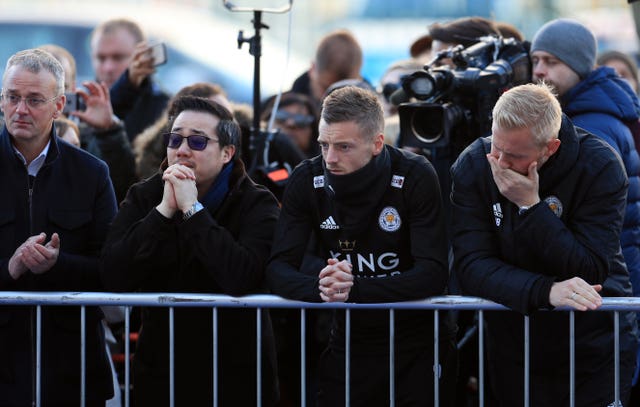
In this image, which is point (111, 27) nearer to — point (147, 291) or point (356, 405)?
point (147, 291)

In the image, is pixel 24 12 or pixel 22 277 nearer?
pixel 22 277

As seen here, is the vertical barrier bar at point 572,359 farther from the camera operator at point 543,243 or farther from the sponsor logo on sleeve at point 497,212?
the sponsor logo on sleeve at point 497,212

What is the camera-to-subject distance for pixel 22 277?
523cm

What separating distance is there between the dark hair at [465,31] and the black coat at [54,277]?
2.03 m

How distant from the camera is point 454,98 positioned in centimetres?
580

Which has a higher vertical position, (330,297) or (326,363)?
(330,297)

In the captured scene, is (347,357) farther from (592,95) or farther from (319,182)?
(592,95)

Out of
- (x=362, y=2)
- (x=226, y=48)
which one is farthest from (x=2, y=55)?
(x=362, y=2)

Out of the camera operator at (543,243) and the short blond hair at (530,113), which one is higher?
the short blond hair at (530,113)

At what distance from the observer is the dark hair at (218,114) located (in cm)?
535

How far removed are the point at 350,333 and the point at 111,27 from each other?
3679mm

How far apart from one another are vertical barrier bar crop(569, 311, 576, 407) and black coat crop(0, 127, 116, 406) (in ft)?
6.06

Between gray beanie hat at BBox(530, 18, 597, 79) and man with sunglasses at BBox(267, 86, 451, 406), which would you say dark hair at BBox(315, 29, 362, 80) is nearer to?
gray beanie hat at BBox(530, 18, 597, 79)

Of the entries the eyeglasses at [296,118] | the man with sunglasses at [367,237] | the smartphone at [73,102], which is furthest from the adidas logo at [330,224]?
the eyeglasses at [296,118]
